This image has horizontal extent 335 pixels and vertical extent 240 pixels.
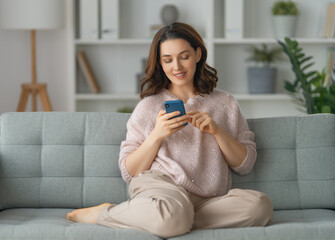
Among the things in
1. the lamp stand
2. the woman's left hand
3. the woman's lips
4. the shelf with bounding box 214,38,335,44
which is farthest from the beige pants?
the shelf with bounding box 214,38,335,44

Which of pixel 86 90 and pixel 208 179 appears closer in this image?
pixel 208 179

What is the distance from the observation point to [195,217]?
1908 mm

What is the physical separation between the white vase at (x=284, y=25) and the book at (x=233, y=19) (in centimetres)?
27

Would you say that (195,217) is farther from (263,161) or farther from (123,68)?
(123,68)

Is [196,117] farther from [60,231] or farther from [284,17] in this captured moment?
[284,17]

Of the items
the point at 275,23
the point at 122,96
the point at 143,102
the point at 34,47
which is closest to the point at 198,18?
the point at 275,23

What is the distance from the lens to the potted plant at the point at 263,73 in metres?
4.10

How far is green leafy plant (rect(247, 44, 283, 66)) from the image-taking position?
4.16 meters

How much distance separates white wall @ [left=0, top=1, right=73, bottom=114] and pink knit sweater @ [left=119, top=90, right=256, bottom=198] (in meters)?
2.14

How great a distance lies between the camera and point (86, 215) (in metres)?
1.97

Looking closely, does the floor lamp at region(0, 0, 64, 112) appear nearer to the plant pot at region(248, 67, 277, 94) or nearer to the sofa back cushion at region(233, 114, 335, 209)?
the plant pot at region(248, 67, 277, 94)

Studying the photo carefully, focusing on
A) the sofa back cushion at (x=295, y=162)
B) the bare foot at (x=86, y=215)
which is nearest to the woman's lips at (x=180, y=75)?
the sofa back cushion at (x=295, y=162)

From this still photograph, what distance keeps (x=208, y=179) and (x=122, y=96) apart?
7.19 feet

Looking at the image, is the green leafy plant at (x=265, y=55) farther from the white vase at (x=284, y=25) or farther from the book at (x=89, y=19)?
the book at (x=89, y=19)
